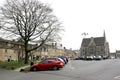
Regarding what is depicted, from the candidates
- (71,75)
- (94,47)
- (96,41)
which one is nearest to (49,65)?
(71,75)

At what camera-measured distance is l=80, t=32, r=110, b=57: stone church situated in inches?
5531

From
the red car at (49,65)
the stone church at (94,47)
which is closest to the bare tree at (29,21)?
the red car at (49,65)

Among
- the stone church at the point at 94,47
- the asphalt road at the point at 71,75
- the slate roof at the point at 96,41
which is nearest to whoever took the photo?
the asphalt road at the point at 71,75

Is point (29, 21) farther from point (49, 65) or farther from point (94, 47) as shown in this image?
point (94, 47)

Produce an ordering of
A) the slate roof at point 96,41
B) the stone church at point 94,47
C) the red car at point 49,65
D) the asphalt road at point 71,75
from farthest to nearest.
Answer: the slate roof at point 96,41
the stone church at point 94,47
the red car at point 49,65
the asphalt road at point 71,75

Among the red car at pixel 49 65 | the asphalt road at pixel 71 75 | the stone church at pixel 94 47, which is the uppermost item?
the stone church at pixel 94 47

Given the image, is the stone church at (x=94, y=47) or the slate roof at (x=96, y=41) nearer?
the stone church at (x=94, y=47)

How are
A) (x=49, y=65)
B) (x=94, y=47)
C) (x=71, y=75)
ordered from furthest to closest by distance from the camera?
1. (x=94, y=47)
2. (x=49, y=65)
3. (x=71, y=75)

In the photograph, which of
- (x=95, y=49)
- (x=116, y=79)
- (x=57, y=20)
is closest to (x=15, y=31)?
(x=57, y=20)

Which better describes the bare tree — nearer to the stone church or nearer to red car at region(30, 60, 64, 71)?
red car at region(30, 60, 64, 71)

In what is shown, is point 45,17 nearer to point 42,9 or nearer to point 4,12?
point 42,9

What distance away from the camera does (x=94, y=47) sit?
14300 cm

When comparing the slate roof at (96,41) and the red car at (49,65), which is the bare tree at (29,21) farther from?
the slate roof at (96,41)

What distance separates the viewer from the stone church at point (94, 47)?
14050 centimetres
